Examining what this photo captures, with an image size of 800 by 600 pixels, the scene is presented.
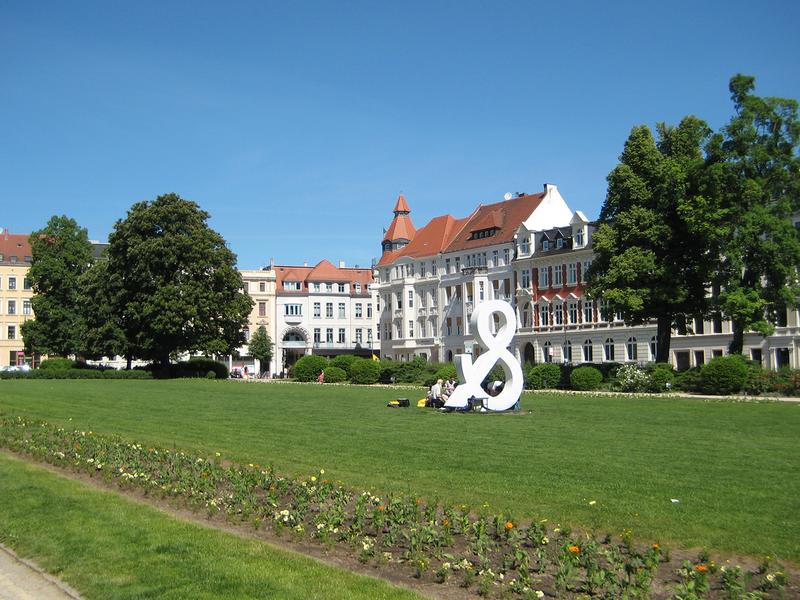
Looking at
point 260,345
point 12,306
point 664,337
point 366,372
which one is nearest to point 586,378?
point 664,337

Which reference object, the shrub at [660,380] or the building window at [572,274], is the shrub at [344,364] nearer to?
the building window at [572,274]

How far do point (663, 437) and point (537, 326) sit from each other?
6072cm

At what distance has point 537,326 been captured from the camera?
264ft

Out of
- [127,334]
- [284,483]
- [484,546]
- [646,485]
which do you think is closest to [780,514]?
[646,485]

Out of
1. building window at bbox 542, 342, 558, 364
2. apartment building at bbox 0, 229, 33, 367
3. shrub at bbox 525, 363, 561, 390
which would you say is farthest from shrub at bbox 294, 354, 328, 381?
apartment building at bbox 0, 229, 33, 367

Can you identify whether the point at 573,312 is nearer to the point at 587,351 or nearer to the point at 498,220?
the point at 587,351

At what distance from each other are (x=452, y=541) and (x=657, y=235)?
43281 mm

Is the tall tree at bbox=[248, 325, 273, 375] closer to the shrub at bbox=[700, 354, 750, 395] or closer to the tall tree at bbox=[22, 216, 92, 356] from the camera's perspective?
the tall tree at bbox=[22, 216, 92, 356]

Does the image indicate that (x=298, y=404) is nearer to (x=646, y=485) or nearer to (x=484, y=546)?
(x=646, y=485)

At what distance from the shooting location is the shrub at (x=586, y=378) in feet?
153

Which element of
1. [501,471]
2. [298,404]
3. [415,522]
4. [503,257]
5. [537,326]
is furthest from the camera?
[503,257]

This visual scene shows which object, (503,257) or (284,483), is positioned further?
(503,257)

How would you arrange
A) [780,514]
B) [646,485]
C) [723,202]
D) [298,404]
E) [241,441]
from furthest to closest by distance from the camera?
1. [723,202]
2. [298,404]
3. [241,441]
4. [646,485]
5. [780,514]

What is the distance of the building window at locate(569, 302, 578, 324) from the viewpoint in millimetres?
76725
